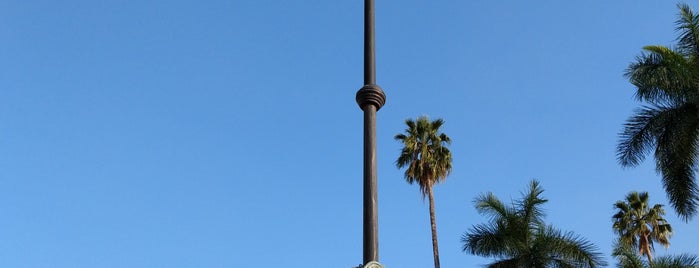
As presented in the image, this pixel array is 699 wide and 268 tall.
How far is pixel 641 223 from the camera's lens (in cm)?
4428

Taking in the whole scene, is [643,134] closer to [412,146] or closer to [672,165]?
[672,165]

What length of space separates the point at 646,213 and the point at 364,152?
41.3 metres

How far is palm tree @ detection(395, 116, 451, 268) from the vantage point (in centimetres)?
3675

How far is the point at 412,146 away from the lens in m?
37.6

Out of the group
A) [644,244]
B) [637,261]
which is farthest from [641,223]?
[637,261]

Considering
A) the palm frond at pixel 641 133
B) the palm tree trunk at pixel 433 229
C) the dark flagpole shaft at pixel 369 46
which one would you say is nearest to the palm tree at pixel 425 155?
the palm tree trunk at pixel 433 229

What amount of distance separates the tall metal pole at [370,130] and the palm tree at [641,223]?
38529 millimetres

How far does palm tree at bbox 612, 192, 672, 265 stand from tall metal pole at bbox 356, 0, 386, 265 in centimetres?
3853

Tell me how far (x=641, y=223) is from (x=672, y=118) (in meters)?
24.3

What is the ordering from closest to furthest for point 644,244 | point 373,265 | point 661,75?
point 373,265 < point 661,75 < point 644,244

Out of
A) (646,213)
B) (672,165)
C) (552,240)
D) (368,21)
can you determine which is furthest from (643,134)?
(646,213)

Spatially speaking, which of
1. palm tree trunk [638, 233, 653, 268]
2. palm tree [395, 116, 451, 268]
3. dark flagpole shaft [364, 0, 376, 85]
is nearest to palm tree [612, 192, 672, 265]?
Result: palm tree trunk [638, 233, 653, 268]

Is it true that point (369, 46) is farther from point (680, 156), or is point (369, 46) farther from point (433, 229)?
point (433, 229)

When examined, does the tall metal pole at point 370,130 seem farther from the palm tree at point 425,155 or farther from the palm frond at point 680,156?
the palm tree at point 425,155
